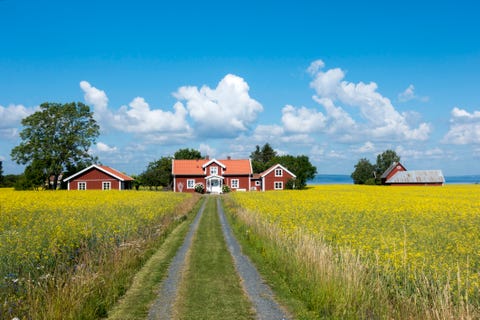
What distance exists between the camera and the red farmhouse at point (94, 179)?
70375 millimetres

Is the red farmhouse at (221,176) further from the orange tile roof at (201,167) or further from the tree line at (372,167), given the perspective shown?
the tree line at (372,167)

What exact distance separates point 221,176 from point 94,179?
22637mm

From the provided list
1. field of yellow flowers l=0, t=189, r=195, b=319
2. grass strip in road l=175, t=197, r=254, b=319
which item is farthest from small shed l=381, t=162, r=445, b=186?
field of yellow flowers l=0, t=189, r=195, b=319

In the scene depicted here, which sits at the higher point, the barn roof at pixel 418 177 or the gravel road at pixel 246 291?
the barn roof at pixel 418 177

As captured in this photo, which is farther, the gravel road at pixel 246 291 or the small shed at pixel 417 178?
the small shed at pixel 417 178

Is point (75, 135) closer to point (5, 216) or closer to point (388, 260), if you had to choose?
point (5, 216)

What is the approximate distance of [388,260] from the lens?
9.38 m

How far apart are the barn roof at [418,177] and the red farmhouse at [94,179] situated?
214 feet

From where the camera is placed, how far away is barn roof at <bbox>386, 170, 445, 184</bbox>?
312 ft

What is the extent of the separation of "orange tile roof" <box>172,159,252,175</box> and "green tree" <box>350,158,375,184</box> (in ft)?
232

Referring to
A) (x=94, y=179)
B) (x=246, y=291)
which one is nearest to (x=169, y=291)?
(x=246, y=291)

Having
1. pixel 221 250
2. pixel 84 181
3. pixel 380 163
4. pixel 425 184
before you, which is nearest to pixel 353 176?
pixel 380 163

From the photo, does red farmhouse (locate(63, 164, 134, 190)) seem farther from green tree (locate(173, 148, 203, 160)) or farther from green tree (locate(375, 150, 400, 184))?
green tree (locate(375, 150, 400, 184))

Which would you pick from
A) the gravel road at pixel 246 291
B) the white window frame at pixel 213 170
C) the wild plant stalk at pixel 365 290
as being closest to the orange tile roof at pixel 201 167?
the white window frame at pixel 213 170
